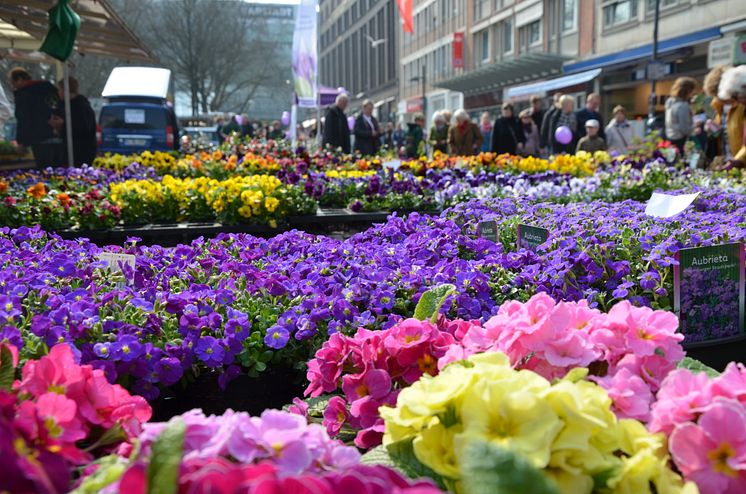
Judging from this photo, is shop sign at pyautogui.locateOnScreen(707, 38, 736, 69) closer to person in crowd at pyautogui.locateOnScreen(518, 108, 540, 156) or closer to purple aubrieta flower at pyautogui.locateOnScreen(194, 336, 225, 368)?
person in crowd at pyautogui.locateOnScreen(518, 108, 540, 156)

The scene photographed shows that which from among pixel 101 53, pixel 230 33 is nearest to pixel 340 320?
pixel 101 53

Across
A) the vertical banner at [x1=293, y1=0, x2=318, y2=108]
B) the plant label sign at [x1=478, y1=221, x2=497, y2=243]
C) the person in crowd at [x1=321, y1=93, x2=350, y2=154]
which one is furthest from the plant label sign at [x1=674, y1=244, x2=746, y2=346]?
the vertical banner at [x1=293, y1=0, x2=318, y2=108]

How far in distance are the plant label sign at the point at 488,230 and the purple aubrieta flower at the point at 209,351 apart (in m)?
1.59

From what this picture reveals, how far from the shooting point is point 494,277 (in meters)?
2.63

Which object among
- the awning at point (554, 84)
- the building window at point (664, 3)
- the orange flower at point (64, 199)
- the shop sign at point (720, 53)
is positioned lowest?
the orange flower at point (64, 199)

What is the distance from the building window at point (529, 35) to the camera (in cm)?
3219

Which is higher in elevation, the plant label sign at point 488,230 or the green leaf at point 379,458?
the plant label sign at point 488,230

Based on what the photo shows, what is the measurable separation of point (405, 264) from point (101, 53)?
12.3 m

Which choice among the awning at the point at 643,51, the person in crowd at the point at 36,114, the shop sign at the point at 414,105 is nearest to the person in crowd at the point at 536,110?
the person in crowd at the point at 36,114

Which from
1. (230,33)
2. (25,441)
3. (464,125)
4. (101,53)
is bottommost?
(25,441)

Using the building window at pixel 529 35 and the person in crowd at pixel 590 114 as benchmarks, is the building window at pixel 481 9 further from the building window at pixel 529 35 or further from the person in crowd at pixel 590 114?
the person in crowd at pixel 590 114

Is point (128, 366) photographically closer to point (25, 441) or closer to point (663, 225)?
point (25, 441)

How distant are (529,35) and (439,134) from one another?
2212 cm

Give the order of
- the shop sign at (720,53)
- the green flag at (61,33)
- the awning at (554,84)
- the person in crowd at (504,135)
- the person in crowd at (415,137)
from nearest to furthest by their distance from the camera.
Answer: the green flag at (61,33)
the person in crowd at (504,135)
the person in crowd at (415,137)
the shop sign at (720,53)
the awning at (554,84)
